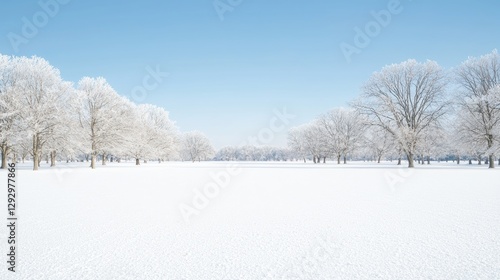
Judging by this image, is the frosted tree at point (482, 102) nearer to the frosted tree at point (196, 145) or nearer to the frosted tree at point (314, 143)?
the frosted tree at point (314, 143)

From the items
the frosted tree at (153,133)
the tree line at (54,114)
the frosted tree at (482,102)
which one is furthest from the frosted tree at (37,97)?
the frosted tree at (482,102)

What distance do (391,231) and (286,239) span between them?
7.77 feet

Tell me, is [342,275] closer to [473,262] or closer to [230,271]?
[230,271]

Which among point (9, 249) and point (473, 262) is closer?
point (473, 262)

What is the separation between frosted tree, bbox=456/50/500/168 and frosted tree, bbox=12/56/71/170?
162 feet

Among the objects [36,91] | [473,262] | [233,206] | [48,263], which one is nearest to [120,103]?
[36,91]

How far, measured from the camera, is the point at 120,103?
41312 mm

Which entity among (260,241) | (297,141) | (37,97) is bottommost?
(260,241)

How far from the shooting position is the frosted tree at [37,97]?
98.4ft

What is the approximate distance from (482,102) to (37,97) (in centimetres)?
5300

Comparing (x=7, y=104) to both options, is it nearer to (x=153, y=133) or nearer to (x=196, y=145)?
(x=153, y=133)

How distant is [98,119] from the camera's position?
121 ft

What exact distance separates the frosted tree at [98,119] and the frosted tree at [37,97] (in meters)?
3.76

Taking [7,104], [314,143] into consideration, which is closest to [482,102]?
[314,143]
